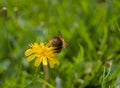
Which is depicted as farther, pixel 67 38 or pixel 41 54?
pixel 67 38

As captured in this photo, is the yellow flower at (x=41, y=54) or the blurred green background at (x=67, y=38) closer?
the yellow flower at (x=41, y=54)

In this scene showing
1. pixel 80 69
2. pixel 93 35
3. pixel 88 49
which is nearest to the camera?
pixel 80 69

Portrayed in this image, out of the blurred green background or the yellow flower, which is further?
the blurred green background

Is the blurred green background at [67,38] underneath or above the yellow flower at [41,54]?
above

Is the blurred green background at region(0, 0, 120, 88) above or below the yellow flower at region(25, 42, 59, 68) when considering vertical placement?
above

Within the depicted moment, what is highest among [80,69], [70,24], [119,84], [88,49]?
[70,24]

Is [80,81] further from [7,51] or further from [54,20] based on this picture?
[54,20]

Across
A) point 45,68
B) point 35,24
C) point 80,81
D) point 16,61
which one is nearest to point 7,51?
point 16,61

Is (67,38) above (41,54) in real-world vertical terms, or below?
above
